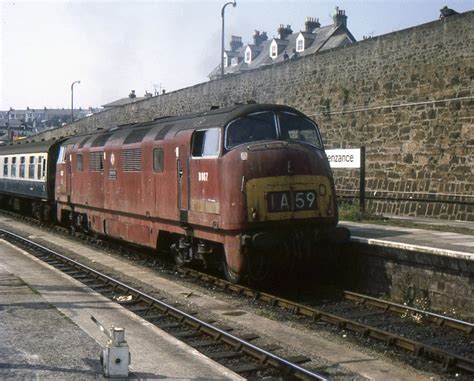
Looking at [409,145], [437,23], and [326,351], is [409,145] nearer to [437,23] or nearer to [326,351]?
[437,23]

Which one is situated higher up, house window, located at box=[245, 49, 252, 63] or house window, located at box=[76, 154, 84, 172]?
house window, located at box=[245, 49, 252, 63]

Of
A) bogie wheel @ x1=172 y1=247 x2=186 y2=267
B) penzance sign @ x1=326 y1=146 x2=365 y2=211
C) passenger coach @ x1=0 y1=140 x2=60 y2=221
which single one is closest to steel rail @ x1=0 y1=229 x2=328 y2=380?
bogie wheel @ x1=172 y1=247 x2=186 y2=267

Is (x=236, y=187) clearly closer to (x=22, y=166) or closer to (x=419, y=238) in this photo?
(x=419, y=238)

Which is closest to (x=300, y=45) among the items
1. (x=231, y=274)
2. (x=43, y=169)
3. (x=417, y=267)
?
(x=43, y=169)

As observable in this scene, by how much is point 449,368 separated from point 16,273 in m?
8.88

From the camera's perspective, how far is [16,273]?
1265cm

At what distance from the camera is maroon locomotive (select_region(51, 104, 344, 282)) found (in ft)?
33.4

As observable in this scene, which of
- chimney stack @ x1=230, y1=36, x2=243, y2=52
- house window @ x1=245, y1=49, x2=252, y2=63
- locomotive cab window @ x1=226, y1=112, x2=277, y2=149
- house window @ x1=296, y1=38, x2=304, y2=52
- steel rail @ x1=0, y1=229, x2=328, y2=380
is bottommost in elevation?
steel rail @ x1=0, y1=229, x2=328, y2=380

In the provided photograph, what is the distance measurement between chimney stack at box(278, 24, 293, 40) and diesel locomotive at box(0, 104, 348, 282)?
56.9 metres

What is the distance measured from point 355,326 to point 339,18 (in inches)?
2139

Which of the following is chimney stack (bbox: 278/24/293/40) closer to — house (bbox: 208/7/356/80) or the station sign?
house (bbox: 208/7/356/80)

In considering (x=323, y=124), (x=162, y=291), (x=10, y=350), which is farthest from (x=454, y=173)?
(x=10, y=350)

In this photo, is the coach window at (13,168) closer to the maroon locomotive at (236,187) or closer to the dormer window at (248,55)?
the maroon locomotive at (236,187)

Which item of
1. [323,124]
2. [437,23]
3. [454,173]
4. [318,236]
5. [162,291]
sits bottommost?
[162,291]
